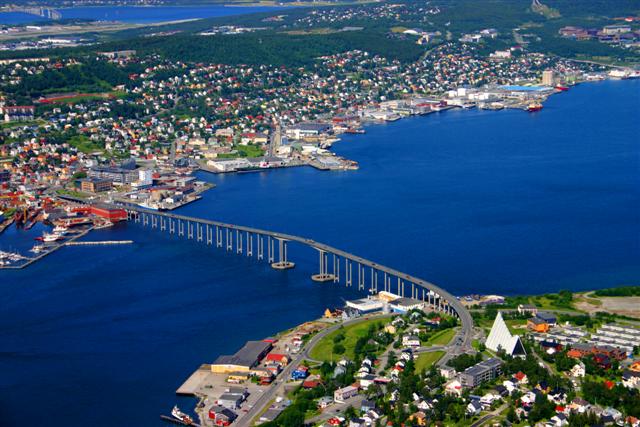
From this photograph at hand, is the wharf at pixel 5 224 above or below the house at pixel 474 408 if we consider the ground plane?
below

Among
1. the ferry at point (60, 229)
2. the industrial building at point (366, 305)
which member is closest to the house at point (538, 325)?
the industrial building at point (366, 305)

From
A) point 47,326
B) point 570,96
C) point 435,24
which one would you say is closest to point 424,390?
point 47,326

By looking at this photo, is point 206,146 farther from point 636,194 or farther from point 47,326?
point 47,326

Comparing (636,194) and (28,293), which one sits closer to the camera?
(28,293)

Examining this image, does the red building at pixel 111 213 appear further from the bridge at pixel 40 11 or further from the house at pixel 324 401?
the bridge at pixel 40 11

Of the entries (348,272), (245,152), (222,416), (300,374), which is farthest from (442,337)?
(245,152)
